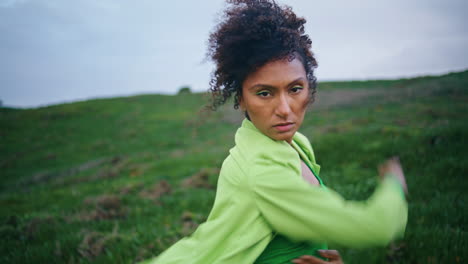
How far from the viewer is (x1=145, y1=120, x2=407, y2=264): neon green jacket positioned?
4.09ft

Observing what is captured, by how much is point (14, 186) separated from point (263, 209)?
48.9 ft

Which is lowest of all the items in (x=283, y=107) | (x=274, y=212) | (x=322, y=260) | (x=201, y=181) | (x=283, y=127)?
(x=201, y=181)

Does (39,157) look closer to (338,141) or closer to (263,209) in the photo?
(338,141)

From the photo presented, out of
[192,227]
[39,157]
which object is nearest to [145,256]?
[192,227]

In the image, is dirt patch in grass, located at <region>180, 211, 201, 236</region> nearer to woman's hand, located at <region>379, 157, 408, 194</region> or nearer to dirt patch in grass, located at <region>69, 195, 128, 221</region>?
dirt patch in grass, located at <region>69, 195, 128, 221</region>

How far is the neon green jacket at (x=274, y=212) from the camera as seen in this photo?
1.25 meters

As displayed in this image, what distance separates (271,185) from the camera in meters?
1.29

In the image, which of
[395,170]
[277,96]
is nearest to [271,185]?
[277,96]

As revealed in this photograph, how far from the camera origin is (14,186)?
40.1 ft

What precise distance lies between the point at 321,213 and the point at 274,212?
221 mm

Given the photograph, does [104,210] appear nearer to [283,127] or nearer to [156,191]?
[156,191]

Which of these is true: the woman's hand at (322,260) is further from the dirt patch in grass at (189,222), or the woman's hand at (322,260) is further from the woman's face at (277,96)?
the dirt patch in grass at (189,222)

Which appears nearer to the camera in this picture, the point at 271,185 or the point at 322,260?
the point at 271,185

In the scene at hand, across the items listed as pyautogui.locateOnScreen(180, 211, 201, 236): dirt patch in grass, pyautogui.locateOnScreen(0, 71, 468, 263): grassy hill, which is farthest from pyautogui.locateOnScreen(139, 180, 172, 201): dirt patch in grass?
pyautogui.locateOnScreen(180, 211, 201, 236): dirt patch in grass
